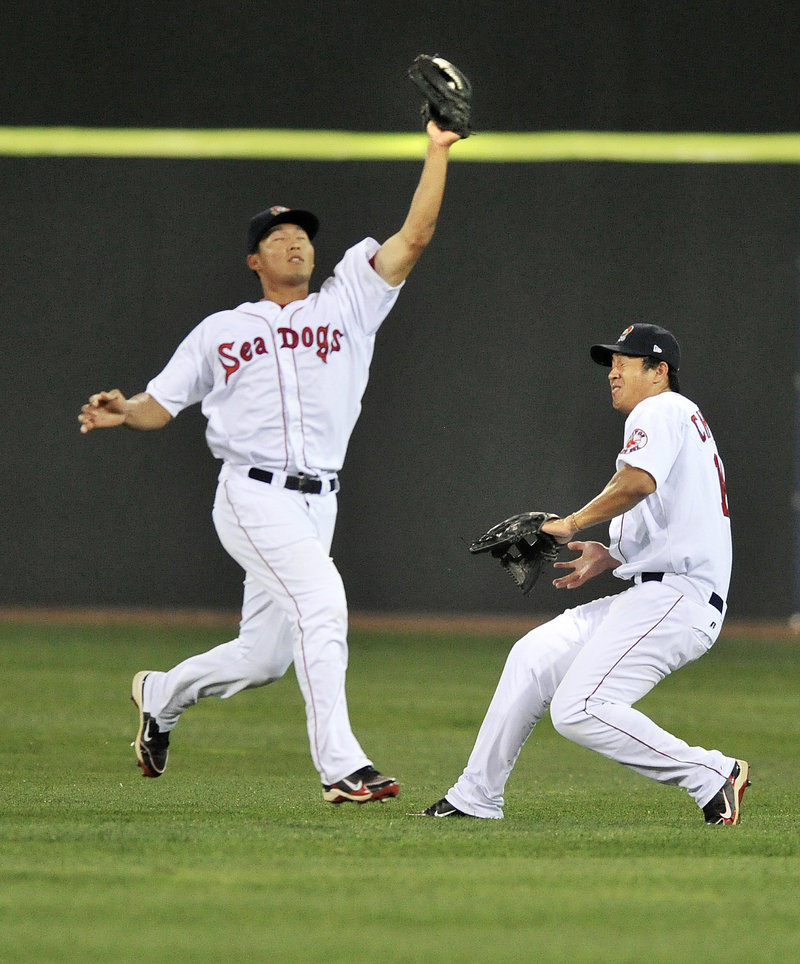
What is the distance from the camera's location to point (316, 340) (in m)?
5.44

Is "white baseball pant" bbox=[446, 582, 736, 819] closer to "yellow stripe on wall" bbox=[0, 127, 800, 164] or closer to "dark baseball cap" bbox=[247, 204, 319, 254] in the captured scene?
"dark baseball cap" bbox=[247, 204, 319, 254]

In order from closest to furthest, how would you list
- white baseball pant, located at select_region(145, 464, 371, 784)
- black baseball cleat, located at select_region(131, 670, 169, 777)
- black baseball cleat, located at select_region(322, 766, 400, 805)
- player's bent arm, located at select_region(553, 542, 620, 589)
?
black baseball cleat, located at select_region(322, 766, 400, 805) < white baseball pant, located at select_region(145, 464, 371, 784) < player's bent arm, located at select_region(553, 542, 620, 589) < black baseball cleat, located at select_region(131, 670, 169, 777)

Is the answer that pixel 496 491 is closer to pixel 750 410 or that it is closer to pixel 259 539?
pixel 750 410

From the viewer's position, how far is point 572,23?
14.1 m

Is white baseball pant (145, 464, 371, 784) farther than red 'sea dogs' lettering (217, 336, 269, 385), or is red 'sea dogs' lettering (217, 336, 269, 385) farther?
red 'sea dogs' lettering (217, 336, 269, 385)

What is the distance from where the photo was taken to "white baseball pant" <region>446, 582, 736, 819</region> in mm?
5125

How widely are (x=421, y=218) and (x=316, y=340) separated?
1.79 feet

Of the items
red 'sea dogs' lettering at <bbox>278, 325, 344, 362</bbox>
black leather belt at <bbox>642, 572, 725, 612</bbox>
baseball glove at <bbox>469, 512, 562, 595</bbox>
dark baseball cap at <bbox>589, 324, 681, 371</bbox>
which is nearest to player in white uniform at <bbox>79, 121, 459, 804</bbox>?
red 'sea dogs' lettering at <bbox>278, 325, 344, 362</bbox>

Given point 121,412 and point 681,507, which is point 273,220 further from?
Result: point 681,507

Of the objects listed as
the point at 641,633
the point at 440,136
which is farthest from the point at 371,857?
the point at 440,136

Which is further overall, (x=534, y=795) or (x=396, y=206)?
(x=396, y=206)

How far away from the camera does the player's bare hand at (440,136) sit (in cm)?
540

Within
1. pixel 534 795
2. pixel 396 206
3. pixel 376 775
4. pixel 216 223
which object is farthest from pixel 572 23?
pixel 376 775

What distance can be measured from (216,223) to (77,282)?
4.42 feet
